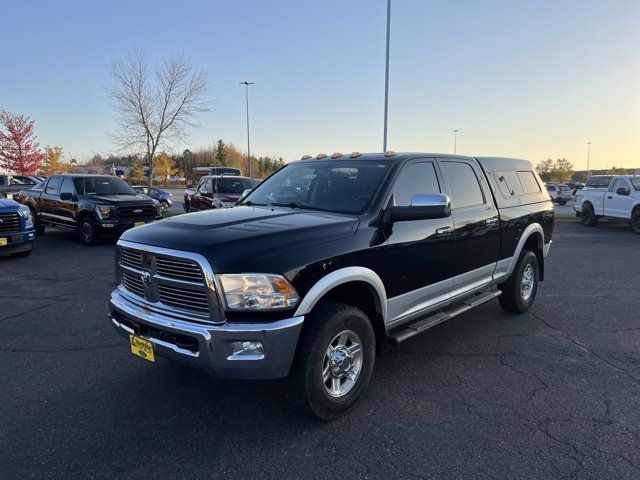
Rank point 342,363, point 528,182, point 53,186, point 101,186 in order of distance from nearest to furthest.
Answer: point 342,363 → point 528,182 → point 101,186 → point 53,186

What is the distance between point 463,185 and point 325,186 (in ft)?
4.98

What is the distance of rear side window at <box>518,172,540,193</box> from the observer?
5.82 m

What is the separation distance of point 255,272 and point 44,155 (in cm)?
4858

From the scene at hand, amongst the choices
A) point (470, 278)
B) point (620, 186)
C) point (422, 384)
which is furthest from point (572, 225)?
point (422, 384)

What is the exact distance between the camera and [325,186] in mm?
4129

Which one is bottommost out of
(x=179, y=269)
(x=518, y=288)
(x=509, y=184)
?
(x=518, y=288)

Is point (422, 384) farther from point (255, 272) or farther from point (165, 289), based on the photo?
point (165, 289)

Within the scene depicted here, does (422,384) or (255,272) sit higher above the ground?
(255,272)

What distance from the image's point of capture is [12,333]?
4934mm

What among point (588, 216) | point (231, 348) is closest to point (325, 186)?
point (231, 348)

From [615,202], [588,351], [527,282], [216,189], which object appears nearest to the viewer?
[588,351]

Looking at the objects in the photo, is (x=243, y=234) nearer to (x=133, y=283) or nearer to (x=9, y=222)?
(x=133, y=283)

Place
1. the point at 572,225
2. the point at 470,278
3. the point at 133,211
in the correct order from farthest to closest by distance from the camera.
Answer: the point at 572,225 → the point at 133,211 → the point at 470,278

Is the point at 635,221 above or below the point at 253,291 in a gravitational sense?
below
